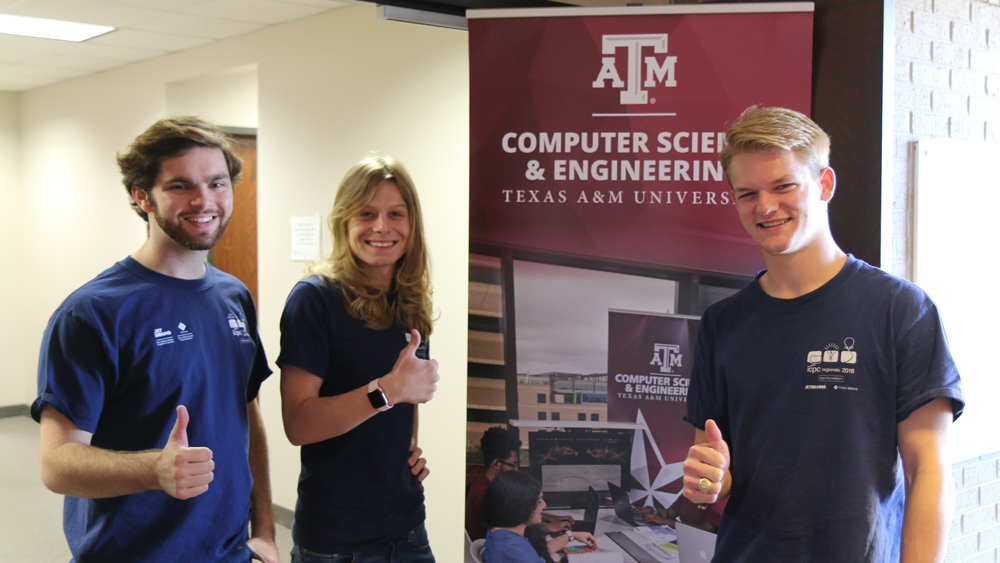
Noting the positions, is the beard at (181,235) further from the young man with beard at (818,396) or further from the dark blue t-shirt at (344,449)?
the young man with beard at (818,396)

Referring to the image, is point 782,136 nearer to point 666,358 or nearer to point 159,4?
point 666,358

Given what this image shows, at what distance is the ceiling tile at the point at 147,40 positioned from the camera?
4766mm

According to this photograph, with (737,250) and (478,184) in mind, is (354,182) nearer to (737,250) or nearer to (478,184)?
(478,184)

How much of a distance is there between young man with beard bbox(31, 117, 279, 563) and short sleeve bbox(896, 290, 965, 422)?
4.40 ft

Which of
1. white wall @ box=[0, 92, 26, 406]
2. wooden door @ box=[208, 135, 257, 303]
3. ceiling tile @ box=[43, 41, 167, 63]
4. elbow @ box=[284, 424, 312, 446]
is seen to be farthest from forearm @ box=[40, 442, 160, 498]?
white wall @ box=[0, 92, 26, 406]

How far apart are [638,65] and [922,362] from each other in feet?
3.87

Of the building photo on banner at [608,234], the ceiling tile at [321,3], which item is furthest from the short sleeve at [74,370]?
the ceiling tile at [321,3]

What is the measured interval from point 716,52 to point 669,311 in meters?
0.77

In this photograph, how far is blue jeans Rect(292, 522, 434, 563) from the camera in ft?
5.98

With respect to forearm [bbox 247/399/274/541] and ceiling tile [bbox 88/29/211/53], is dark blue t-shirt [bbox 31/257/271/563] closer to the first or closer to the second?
forearm [bbox 247/399/274/541]

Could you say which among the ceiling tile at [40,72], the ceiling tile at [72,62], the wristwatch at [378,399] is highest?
the ceiling tile at [40,72]

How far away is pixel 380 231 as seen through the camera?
191 centimetres

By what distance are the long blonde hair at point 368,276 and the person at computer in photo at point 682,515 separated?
2.82 feet

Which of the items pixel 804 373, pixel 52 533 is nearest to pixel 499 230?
pixel 804 373
